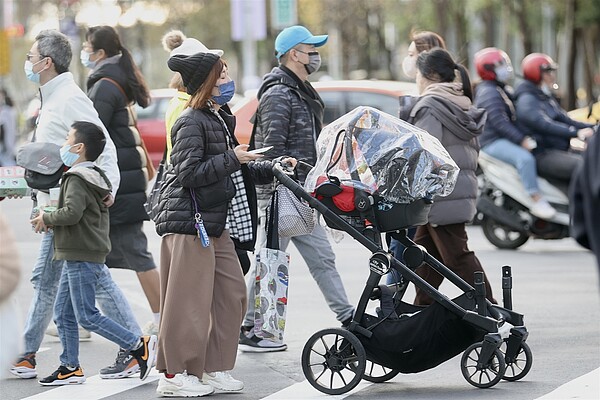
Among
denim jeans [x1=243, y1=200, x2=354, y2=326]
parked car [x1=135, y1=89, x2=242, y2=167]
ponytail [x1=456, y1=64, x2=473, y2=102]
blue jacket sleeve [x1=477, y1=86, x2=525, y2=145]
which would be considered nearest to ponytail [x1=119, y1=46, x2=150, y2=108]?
denim jeans [x1=243, y1=200, x2=354, y2=326]

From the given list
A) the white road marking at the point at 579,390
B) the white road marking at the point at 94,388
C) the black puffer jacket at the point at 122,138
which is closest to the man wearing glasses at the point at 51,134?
the white road marking at the point at 94,388

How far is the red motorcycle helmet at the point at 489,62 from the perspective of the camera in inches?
471

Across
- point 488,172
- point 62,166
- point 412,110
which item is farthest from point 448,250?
point 488,172

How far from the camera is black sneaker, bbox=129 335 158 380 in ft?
25.5

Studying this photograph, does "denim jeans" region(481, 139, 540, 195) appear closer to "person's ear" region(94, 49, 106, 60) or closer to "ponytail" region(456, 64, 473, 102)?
"ponytail" region(456, 64, 473, 102)

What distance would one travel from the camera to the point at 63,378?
773 cm

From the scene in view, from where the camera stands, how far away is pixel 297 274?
1252 centimetres

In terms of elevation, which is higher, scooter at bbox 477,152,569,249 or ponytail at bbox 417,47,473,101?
ponytail at bbox 417,47,473,101

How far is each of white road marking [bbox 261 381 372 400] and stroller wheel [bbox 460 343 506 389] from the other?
565mm

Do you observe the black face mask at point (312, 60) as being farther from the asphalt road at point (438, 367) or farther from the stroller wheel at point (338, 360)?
the stroller wheel at point (338, 360)

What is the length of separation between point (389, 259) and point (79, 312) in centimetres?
183

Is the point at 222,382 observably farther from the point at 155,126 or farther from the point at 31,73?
the point at 155,126

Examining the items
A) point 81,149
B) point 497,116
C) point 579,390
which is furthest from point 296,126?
point 497,116

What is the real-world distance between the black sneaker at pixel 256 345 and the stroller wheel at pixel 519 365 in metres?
1.67
